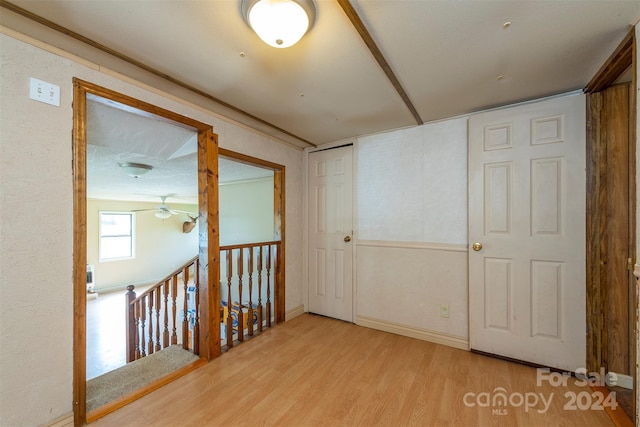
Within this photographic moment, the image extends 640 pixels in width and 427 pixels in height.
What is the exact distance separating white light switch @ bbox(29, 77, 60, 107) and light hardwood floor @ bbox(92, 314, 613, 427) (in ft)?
6.03

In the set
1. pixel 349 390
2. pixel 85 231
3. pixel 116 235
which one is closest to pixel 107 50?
pixel 85 231

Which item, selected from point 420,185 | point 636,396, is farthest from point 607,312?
point 420,185

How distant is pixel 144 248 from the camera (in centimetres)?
755

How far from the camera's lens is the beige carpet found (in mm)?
1694

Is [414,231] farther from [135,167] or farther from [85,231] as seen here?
[135,167]

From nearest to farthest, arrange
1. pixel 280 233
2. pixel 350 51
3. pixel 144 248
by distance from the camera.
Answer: pixel 350 51
pixel 280 233
pixel 144 248

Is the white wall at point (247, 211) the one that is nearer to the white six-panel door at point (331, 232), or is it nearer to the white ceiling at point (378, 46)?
the white six-panel door at point (331, 232)

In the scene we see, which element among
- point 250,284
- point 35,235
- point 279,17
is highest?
point 279,17

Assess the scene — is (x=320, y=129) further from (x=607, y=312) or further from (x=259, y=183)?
(x=607, y=312)

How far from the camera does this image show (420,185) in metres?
2.53

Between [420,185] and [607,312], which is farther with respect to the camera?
[420,185]

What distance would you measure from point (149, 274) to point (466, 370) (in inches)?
339

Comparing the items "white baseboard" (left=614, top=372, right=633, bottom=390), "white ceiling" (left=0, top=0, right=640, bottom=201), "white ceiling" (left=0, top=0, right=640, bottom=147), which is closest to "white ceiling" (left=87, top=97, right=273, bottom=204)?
"white ceiling" (left=0, top=0, right=640, bottom=201)

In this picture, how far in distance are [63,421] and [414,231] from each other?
2820 mm
